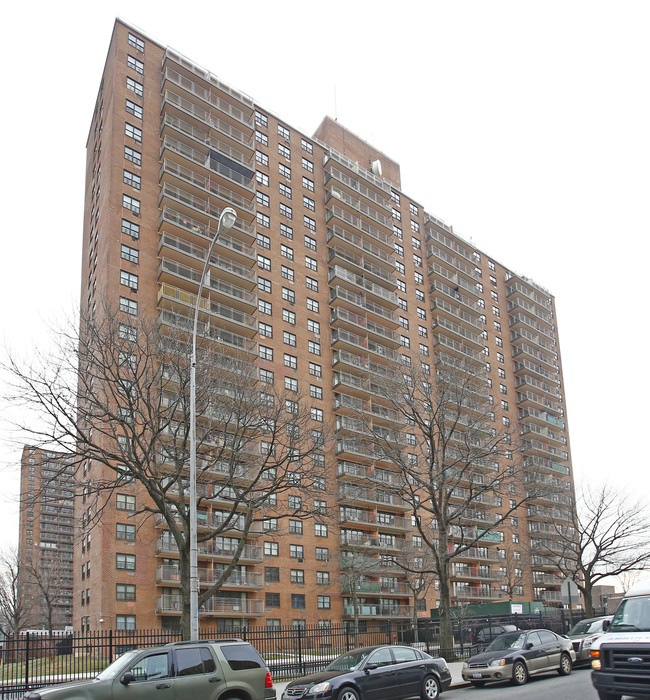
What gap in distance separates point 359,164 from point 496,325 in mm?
26498

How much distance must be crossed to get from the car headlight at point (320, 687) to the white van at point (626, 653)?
6016 millimetres

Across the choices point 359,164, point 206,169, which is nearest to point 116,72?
point 206,169

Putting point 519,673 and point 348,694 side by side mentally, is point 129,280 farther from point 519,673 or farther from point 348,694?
point 348,694

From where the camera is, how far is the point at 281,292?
59.7 m

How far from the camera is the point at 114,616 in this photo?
40.7 meters

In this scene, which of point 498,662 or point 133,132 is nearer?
point 498,662

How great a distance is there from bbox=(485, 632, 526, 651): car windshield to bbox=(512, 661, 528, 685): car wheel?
65 centimetres

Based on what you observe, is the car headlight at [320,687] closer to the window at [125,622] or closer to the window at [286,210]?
the window at [125,622]

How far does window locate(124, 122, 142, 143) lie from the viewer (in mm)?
52625

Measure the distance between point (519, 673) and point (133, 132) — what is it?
46856mm

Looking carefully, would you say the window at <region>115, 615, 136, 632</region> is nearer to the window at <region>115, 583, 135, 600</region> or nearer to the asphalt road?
the window at <region>115, 583, 135, 600</region>

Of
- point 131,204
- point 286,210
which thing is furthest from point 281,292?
point 131,204

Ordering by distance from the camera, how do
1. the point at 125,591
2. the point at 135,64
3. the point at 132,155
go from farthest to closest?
the point at 135,64 → the point at 132,155 → the point at 125,591

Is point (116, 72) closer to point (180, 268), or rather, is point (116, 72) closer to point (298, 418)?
point (180, 268)
